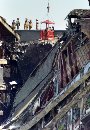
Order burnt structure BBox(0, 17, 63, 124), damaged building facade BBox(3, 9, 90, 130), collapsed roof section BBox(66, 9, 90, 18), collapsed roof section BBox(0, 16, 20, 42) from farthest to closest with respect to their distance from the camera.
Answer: burnt structure BBox(0, 17, 63, 124)
collapsed roof section BBox(0, 16, 20, 42)
collapsed roof section BBox(66, 9, 90, 18)
damaged building facade BBox(3, 9, 90, 130)

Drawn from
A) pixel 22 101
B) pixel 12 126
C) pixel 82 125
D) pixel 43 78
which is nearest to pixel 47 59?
pixel 43 78

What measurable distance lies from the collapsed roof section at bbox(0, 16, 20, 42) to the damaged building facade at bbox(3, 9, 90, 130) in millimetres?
3432

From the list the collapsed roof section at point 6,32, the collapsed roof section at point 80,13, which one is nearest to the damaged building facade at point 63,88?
the collapsed roof section at point 80,13

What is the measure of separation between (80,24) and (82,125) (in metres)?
5.04

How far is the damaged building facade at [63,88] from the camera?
1215 cm

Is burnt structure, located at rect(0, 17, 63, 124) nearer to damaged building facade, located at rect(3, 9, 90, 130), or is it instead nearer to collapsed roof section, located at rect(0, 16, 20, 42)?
collapsed roof section, located at rect(0, 16, 20, 42)

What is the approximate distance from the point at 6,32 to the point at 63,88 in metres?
8.97

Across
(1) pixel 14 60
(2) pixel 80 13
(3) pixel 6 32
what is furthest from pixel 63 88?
(1) pixel 14 60

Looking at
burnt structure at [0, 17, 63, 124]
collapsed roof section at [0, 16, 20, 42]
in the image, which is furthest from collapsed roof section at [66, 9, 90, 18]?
burnt structure at [0, 17, 63, 124]

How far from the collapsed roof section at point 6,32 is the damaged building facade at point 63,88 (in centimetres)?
343

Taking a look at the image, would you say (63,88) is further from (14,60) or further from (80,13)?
(14,60)

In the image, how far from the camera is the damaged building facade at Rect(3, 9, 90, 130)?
1215 cm

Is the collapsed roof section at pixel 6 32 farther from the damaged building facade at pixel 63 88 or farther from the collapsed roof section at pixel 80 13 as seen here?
the collapsed roof section at pixel 80 13

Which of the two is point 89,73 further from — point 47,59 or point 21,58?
point 21,58
